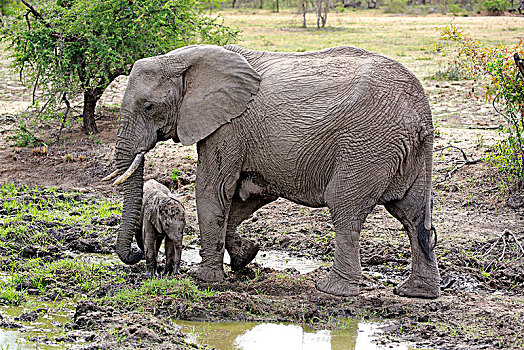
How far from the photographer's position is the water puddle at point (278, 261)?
7.95 meters

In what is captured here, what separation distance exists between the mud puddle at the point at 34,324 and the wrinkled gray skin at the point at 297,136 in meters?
0.91

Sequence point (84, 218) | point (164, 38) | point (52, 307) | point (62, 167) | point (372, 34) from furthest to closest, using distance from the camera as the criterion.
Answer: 1. point (372, 34)
2. point (164, 38)
3. point (62, 167)
4. point (84, 218)
5. point (52, 307)

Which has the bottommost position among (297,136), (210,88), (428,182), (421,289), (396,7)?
(421,289)

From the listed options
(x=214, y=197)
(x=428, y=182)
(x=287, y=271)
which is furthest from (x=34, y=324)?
(x=428, y=182)

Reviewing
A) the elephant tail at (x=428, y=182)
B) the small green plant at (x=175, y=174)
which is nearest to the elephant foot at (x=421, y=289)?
the elephant tail at (x=428, y=182)

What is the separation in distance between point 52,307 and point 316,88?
3.03m

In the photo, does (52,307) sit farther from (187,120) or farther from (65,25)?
(65,25)

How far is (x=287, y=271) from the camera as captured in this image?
7.72 meters

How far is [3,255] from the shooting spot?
25.5 feet

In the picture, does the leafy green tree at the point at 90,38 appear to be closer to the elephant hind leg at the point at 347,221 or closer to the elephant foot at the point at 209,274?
the elephant foot at the point at 209,274

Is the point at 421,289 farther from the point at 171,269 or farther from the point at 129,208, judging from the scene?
the point at 129,208

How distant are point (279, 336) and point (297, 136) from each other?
1.79 meters

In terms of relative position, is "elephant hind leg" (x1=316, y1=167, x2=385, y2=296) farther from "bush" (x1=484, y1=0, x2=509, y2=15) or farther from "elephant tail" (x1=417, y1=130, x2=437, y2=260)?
"bush" (x1=484, y1=0, x2=509, y2=15)

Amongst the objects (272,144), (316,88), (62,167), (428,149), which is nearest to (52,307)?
(272,144)
